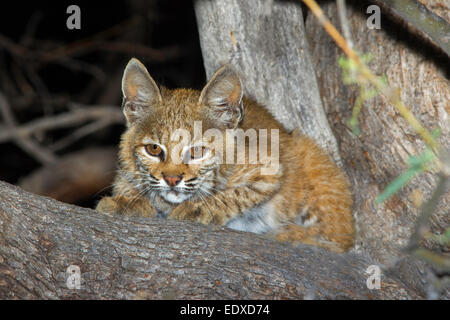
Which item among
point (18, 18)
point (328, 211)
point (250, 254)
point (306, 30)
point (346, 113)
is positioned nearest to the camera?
point (250, 254)

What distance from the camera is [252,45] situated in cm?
518

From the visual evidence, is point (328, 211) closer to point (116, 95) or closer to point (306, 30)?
point (306, 30)

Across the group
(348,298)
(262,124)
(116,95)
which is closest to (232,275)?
(348,298)

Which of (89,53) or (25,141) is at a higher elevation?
(89,53)

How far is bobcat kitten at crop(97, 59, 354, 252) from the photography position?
14.9 feet

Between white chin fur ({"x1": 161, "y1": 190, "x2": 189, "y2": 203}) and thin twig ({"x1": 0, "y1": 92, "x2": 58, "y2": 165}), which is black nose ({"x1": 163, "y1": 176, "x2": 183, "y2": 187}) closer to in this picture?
white chin fur ({"x1": 161, "y1": 190, "x2": 189, "y2": 203})

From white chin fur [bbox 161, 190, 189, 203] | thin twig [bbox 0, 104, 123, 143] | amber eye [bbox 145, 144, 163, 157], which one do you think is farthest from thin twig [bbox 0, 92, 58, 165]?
white chin fur [bbox 161, 190, 189, 203]

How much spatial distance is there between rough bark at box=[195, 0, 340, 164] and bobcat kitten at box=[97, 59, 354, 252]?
0.32 metres

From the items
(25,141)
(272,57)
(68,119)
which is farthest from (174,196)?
(25,141)

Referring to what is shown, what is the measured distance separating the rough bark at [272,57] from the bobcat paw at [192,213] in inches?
49.2

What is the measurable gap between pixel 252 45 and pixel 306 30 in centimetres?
71

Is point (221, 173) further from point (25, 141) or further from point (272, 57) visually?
point (25, 141)

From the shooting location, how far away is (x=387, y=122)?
4.66 meters

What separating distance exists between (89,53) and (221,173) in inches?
249
